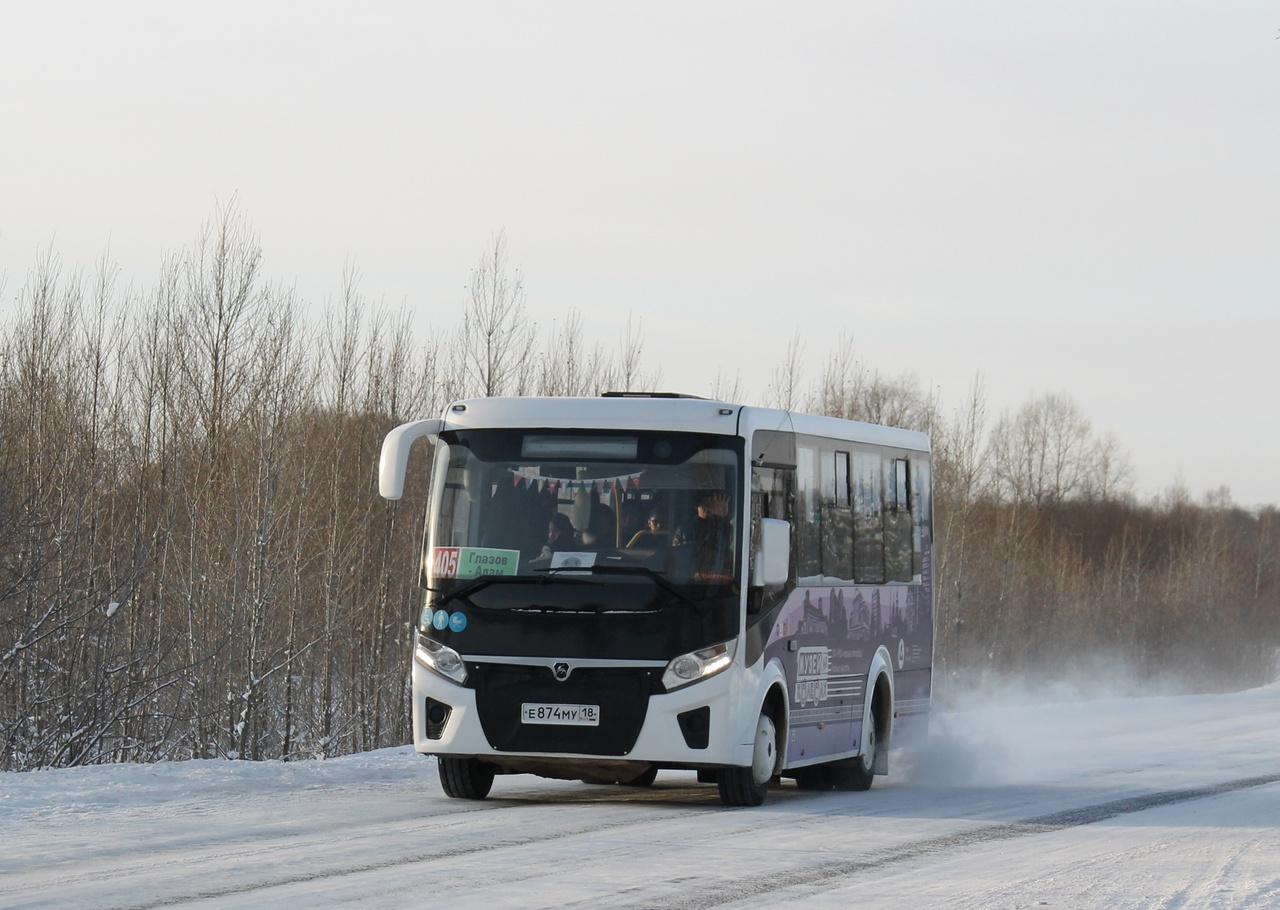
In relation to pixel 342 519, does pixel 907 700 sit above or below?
below

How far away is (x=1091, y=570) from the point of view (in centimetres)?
7419

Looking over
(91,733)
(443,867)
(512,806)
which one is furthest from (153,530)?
(443,867)

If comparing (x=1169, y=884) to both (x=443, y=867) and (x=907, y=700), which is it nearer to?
(x=443, y=867)

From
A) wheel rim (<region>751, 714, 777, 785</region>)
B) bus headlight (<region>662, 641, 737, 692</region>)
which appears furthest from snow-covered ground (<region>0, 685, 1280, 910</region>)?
bus headlight (<region>662, 641, 737, 692</region>)

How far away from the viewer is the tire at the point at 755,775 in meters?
12.6

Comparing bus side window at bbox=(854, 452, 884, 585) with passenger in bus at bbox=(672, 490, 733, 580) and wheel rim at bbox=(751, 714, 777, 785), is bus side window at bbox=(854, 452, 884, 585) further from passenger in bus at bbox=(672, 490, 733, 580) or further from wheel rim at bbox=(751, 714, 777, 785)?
passenger in bus at bbox=(672, 490, 733, 580)

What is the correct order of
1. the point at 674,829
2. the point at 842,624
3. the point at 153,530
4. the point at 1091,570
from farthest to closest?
1. the point at 1091,570
2. the point at 153,530
3. the point at 842,624
4. the point at 674,829

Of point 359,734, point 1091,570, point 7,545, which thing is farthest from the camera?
point 1091,570

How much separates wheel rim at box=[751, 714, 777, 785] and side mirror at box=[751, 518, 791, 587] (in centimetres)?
106

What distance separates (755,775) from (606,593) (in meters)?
1.85

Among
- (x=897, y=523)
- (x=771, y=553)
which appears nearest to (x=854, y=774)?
(x=897, y=523)

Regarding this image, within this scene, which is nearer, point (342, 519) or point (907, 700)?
point (907, 700)

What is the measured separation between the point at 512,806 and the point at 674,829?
1.76m

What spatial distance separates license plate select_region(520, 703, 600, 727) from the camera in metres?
12.2
